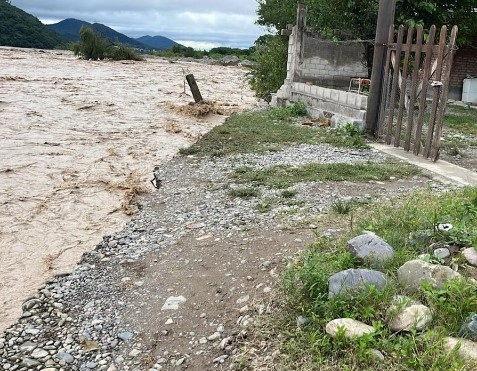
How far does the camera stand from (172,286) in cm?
388

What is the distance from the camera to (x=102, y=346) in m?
3.26

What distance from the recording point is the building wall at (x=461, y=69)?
55.6 ft

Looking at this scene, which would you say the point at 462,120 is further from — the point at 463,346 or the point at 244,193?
the point at 463,346

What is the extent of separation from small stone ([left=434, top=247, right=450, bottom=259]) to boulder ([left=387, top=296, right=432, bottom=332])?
1.82ft

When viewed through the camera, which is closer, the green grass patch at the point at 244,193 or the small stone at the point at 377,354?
the small stone at the point at 377,354

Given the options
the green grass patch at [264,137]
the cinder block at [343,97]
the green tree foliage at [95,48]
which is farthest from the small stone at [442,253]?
the green tree foliage at [95,48]

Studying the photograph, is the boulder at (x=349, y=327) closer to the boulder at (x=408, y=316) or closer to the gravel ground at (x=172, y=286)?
the boulder at (x=408, y=316)

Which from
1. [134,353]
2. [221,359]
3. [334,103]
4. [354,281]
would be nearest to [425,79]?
[334,103]

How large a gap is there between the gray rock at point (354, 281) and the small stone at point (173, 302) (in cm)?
117

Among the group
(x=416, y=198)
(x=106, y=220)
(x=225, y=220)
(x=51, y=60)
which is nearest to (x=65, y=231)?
(x=106, y=220)

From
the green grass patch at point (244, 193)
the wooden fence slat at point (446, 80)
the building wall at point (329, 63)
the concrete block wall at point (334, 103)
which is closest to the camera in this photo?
the green grass patch at point (244, 193)

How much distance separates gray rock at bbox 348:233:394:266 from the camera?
10.6 feet

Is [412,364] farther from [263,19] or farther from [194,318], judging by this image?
[263,19]

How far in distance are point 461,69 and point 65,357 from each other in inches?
676
